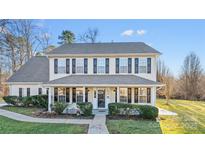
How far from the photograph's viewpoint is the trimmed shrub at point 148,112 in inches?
628

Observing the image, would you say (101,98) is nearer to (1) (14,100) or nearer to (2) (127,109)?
(2) (127,109)

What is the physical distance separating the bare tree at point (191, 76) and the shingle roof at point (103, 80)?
11368 millimetres

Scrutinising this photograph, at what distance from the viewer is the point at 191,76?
30.1 metres

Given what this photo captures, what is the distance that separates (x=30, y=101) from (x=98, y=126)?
32.7 ft

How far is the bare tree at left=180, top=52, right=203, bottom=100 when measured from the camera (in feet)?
93.5

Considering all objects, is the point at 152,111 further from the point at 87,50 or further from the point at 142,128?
the point at 87,50

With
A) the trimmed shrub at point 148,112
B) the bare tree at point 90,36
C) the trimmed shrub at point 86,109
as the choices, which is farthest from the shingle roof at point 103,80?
the bare tree at point 90,36

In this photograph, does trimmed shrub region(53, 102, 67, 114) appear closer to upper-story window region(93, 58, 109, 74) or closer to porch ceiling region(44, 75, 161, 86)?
porch ceiling region(44, 75, 161, 86)

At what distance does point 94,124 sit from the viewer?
1395 cm

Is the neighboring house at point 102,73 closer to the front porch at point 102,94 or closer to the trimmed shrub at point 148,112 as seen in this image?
the front porch at point 102,94

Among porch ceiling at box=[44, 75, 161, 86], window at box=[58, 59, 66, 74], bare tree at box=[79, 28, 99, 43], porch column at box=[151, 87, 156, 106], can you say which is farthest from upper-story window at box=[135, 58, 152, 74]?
bare tree at box=[79, 28, 99, 43]

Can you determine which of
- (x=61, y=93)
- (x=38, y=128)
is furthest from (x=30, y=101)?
(x=38, y=128)
